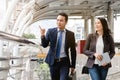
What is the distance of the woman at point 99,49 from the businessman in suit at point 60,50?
1.27 ft

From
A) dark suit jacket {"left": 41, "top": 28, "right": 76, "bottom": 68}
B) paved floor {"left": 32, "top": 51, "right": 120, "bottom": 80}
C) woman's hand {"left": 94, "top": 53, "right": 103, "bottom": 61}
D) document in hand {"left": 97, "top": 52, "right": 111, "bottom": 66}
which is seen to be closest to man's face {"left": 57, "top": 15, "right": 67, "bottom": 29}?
dark suit jacket {"left": 41, "top": 28, "right": 76, "bottom": 68}

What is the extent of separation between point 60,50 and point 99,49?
0.74 metres

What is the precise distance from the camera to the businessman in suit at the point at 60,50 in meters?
5.45

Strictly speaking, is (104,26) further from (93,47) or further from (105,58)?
(105,58)

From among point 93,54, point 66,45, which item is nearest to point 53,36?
point 66,45

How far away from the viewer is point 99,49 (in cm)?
585

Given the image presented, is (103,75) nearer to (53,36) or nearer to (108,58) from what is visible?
(108,58)

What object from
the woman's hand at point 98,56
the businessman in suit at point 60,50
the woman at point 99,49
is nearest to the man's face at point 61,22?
the businessman in suit at point 60,50

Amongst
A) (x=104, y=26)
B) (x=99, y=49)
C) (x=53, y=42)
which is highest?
(x=104, y=26)

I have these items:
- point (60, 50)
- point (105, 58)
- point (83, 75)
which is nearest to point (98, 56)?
point (105, 58)

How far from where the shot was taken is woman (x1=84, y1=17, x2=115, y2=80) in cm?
576

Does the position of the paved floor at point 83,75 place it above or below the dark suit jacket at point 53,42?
below

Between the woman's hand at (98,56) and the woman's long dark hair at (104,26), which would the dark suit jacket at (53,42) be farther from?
the woman's long dark hair at (104,26)

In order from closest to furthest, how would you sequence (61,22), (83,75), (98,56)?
(61,22)
(98,56)
(83,75)
